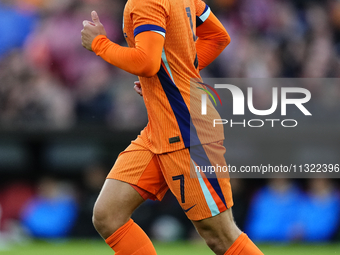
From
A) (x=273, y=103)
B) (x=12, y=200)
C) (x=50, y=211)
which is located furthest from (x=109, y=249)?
(x=273, y=103)

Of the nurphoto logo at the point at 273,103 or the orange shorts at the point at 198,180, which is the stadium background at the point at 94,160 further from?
the orange shorts at the point at 198,180

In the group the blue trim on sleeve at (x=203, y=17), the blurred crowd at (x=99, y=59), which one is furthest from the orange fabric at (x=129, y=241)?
the blurred crowd at (x=99, y=59)

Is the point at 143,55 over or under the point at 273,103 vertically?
over

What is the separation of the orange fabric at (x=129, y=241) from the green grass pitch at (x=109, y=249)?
→ 8.49 ft

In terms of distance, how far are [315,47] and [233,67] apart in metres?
1.33

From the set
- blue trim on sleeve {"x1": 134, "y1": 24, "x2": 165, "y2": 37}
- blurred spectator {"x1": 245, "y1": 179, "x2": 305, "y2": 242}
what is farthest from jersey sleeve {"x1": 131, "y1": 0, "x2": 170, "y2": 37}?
blurred spectator {"x1": 245, "y1": 179, "x2": 305, "y2": 242}

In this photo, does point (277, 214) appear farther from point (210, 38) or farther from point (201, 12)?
point (201, 12)

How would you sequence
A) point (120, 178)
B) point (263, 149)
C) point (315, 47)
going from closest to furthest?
point (120, 178)
point (263, 149)
point (315, 47)

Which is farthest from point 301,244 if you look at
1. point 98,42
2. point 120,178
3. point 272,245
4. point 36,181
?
point 98,42

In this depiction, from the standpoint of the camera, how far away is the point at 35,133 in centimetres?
598

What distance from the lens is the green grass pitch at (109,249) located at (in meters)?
5.50

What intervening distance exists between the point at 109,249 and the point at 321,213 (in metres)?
2.47

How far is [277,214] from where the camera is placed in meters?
5.89

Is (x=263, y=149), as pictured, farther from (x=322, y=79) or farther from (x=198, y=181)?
(x=198, y=181)
